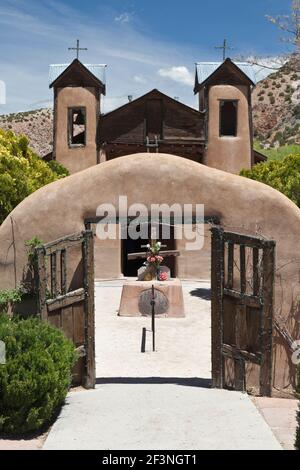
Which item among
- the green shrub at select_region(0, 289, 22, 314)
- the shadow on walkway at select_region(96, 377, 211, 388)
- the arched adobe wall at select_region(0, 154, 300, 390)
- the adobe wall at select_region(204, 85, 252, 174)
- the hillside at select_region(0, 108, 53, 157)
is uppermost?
the hillside at select_region(0, 108, 53, 157)

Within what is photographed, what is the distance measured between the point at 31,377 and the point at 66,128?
81.4ft

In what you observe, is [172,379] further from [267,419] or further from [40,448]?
[40,448]

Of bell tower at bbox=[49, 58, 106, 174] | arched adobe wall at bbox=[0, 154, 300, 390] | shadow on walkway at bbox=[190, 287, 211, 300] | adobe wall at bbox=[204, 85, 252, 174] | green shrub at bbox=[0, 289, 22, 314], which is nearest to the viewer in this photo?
arched adobe wall at bbox=[0, 154, 300, 390]

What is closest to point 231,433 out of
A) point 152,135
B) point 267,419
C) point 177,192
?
point 267,419

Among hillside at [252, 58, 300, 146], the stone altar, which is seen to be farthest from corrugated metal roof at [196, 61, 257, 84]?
hillside at [252, 58, 300, 146]

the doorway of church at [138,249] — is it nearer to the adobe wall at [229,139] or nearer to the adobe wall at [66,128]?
the adobe wall at [66,128]

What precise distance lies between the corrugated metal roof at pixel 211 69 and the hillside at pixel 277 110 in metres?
35.7

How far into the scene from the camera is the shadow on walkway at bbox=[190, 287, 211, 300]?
23.7 meters

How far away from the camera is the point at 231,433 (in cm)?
831

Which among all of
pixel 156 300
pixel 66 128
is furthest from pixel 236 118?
pixel 156 300

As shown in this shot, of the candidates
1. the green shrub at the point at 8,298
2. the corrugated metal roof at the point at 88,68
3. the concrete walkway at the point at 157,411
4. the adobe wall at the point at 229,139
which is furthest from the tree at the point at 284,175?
the corrugated metal roof at the point at 88,68

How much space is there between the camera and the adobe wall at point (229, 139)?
3203 cm

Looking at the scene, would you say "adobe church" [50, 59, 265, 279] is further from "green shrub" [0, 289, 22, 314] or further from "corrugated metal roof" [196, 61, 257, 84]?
"green shrub" [0, 289, 22, 314]

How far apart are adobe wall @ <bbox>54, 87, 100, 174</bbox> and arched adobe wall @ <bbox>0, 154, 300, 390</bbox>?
66.0 ft
